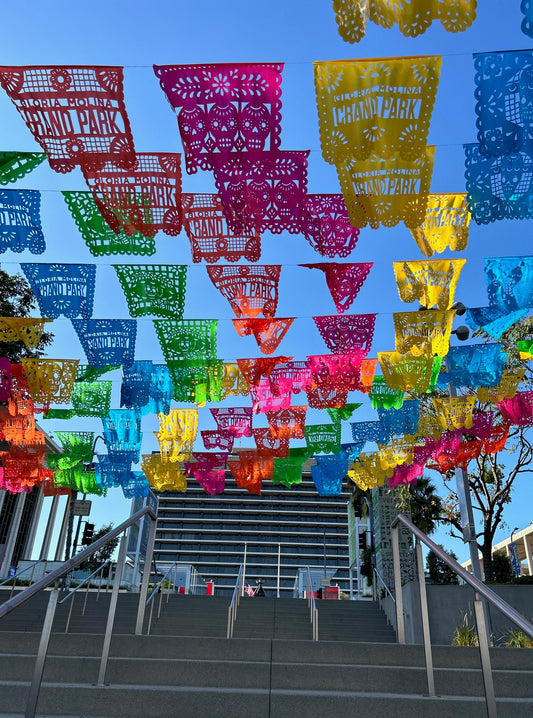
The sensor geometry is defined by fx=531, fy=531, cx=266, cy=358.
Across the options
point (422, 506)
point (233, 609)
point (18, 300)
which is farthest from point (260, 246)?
point (422, 506)

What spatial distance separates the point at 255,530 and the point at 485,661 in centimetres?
7057

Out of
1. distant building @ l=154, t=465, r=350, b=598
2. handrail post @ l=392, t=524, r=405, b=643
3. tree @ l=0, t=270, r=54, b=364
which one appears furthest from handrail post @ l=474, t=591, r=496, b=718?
distant building @ l=154, t=465, r=350, b=598

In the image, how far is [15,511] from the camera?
21516mm

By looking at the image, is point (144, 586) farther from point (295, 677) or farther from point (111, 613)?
point (295, 677)

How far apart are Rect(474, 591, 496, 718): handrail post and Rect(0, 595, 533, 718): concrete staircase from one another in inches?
16.2

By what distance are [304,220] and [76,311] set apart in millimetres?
2949

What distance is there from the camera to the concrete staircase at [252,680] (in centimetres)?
312

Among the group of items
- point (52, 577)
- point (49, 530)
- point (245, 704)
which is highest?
point (49, 530)

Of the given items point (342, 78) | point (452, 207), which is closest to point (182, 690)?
point (342, 78)

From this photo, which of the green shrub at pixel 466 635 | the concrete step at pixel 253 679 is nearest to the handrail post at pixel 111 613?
the concrete step at pixel 253 679

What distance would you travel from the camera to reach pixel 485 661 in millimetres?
2881

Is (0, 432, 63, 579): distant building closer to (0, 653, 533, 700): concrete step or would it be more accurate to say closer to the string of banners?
the string of banners

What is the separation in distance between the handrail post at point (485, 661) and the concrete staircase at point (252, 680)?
1.35 ft

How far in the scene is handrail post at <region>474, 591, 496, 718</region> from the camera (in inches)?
107
